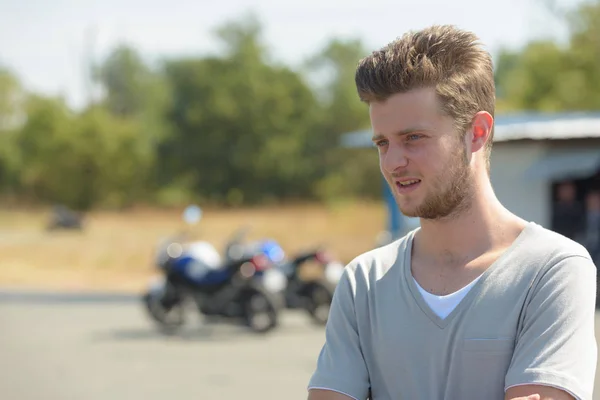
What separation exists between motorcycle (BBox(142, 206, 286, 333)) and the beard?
35.2 ft

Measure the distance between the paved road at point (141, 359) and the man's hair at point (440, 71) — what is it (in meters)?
6.72

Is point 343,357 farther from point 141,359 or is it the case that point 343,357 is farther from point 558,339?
point 141,359

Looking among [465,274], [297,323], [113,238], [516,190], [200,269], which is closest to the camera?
[465,274]

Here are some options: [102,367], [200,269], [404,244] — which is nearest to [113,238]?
[200,269]

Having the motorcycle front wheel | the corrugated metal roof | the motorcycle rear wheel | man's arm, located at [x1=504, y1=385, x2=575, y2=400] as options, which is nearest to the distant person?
the corrugated metal roof

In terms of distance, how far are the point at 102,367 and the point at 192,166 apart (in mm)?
58680

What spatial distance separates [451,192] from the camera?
208 centimetres

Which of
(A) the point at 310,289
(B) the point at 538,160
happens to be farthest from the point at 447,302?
(B) the point at 538,160

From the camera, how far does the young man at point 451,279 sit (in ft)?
6.50

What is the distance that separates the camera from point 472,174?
6.95 feet

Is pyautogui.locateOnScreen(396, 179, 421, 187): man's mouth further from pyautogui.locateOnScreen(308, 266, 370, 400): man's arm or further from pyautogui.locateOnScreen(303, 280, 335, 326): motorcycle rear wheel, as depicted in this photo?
pyautogui.locateOnScreen(303, 280, 335, 326): motorcycle rear wheel

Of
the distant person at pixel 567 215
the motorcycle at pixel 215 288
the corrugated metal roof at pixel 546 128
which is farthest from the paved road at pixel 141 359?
the corrugated metal roof at pixel 546 128

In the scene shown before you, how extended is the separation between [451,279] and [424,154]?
0.25 metres

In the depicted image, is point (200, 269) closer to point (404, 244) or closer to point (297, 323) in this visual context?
point (297, 323)
